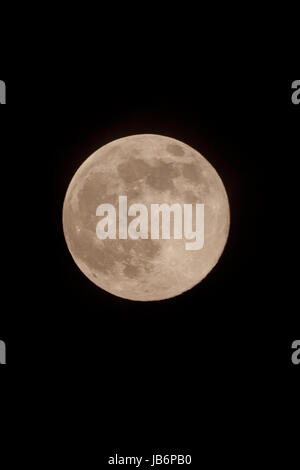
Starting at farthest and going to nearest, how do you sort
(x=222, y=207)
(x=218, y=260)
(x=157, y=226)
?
(x=218, y=260), (x=222, y=207), (x=157, y=226)

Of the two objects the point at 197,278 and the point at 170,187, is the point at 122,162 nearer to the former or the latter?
the point at 170,187

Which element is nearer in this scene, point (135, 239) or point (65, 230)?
point (135, 239)

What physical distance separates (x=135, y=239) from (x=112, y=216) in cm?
33

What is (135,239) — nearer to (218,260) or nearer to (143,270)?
(143,270)

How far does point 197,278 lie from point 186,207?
34.9 inches

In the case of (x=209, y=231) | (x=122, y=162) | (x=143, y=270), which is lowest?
(x=143, y=270)

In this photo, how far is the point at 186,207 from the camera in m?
6.13

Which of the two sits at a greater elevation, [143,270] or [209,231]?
[209,231]

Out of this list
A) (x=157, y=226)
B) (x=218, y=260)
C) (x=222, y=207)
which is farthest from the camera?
(x=218, y=260)

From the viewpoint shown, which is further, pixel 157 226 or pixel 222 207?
pixel 222 207

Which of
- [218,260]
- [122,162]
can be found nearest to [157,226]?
[122,162]

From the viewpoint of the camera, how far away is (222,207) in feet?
21.5

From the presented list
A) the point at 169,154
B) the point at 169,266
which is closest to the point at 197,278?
the point at 169,266

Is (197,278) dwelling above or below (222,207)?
below
